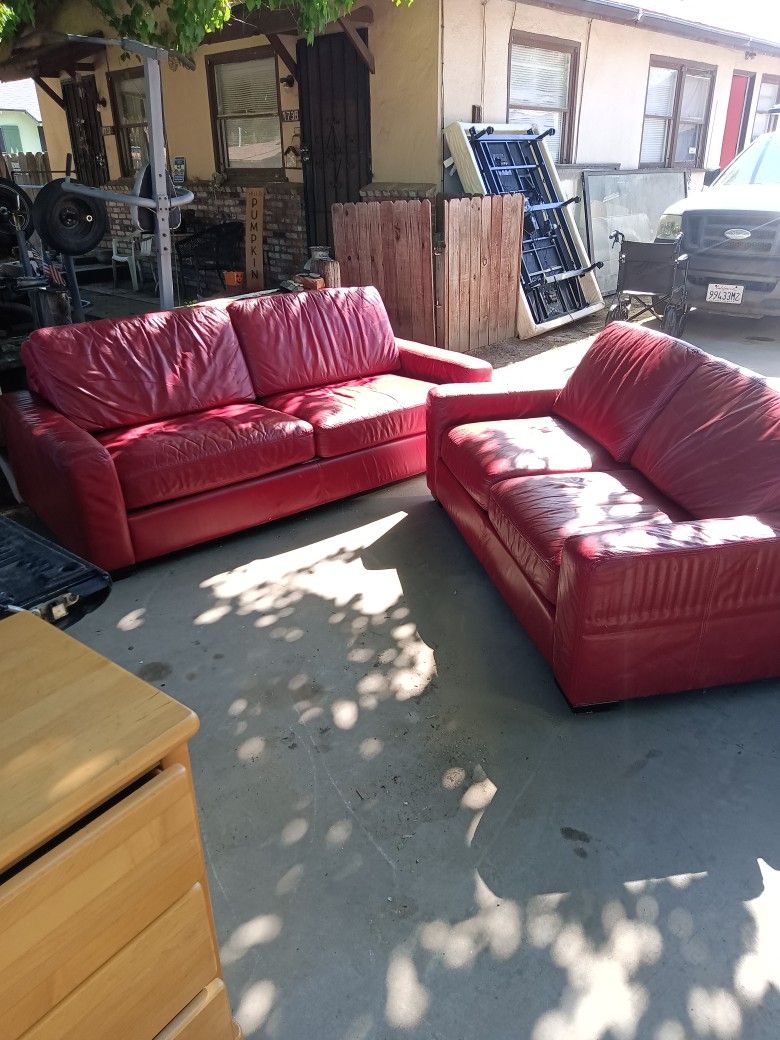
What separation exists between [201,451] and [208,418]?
420 mm

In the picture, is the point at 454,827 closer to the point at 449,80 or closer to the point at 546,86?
the point at 449,80

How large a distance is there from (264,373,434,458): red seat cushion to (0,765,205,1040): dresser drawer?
2.79 m

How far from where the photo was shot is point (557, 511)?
8.93ft

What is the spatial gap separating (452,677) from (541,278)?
237 inches

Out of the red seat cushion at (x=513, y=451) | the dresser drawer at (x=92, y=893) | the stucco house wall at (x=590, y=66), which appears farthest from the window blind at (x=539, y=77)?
the dresser drawer at (x=92, y=893)

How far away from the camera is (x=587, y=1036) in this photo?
60.8 inches

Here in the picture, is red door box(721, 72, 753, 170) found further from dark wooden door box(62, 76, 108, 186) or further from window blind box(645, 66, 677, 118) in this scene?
dark wooden door box(62, 76, 108, 186)

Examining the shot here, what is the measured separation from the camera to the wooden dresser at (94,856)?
99 cm

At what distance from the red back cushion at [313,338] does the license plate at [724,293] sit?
395 cm

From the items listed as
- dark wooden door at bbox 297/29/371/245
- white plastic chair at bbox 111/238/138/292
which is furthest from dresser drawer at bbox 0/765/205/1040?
white plastic chair at bbox 111/238/138/292

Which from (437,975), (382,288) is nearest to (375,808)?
(437,975)

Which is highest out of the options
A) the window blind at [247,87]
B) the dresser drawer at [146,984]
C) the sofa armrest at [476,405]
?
the window blind at [247,87]

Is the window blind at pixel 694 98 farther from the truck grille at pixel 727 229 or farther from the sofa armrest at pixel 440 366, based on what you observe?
the sofa armrest at pixel 440 366

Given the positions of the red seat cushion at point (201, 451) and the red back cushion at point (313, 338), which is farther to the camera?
the red back cushion at point (313, 338)
